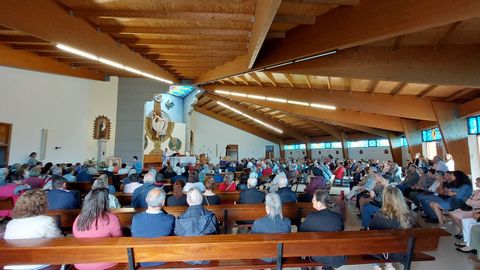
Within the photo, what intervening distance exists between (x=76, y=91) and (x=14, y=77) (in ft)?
7.31

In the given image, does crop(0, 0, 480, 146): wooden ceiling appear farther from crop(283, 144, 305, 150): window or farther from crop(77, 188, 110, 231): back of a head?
crop(283, 144, 305, 150): window

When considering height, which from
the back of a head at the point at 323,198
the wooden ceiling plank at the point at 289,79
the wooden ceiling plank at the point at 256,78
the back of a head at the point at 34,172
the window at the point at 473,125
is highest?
the wooden ceiling plank at the point at 256,78

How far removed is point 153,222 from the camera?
7.52ft

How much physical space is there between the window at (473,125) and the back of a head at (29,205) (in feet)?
32.7

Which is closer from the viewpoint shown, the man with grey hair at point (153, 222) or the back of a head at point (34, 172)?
the man with grey hair at point (153, 222)

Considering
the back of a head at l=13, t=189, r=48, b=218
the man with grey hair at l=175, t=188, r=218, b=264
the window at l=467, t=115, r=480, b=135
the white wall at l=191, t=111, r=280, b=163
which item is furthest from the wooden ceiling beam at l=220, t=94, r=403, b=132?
the white wall at l=191, t=111, r=280, b=163

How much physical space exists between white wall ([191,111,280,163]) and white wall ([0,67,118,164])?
11.3 m

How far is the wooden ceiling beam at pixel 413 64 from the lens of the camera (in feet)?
16.0

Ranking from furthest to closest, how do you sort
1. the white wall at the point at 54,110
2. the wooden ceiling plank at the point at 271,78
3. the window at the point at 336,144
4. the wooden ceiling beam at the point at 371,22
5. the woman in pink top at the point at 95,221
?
the window at the point at 336,144 → the wooden ceiling plank at the point at 271,78 → the white wall at the point at 54,110 → the wooden ceiling beam at the point at 371,22 → the woman in pink top at the point at 95,221

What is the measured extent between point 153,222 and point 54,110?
757 cm

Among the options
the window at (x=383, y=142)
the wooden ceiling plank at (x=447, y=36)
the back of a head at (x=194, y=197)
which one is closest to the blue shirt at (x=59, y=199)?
the back of a head at (x=194, y=197)

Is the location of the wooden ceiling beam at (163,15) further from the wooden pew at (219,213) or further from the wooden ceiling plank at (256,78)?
the wooden ceiling plank at (256,78)

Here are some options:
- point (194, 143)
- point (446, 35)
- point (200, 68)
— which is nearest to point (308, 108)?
point (200, 68)

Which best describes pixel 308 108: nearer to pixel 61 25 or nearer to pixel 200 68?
pixel 200 68
